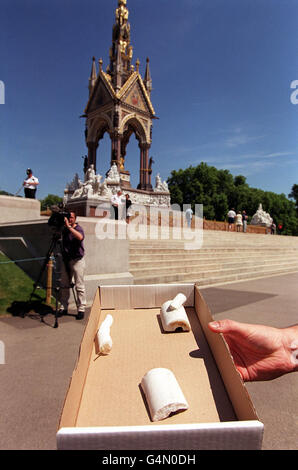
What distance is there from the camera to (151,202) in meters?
34.7

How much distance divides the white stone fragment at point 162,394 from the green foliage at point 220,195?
5590cm

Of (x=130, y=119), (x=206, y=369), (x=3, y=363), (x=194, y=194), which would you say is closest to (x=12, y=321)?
(x=3, y=363)

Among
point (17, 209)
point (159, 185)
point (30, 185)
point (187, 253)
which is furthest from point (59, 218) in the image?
point (159, 185)

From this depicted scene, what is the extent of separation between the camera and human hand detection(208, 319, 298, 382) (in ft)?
4.94

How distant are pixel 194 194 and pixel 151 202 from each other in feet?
85.1

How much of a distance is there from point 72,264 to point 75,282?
36 cm

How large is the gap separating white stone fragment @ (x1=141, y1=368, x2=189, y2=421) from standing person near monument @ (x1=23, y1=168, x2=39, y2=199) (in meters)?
12.9

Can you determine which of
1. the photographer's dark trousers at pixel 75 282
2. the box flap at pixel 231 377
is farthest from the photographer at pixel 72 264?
the box flap at pixel 231 377

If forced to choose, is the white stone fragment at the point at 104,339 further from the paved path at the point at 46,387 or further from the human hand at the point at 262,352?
the paved path at the point at 46,387

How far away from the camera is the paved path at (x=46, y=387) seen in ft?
7.39

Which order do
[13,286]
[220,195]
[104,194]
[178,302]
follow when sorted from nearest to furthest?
[178,302]
[13,286]
[104,194]
[220,195]

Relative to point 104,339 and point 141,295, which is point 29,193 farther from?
point 104,339

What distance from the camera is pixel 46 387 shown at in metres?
2.97
